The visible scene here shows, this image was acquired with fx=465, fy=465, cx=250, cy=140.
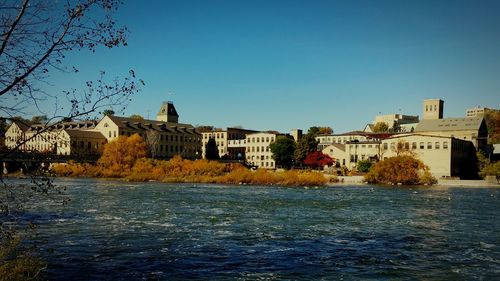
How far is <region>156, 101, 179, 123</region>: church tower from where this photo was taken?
144750 mm

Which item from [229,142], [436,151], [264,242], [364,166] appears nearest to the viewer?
[264,242]

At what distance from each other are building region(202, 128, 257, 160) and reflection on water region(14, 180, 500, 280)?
98.4m

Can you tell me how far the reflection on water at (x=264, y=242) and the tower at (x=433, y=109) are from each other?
386 ft

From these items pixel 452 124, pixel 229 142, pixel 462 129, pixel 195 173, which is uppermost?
pixel 452 124

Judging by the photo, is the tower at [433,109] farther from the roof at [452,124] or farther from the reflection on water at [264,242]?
the reflection on water at [264,242]

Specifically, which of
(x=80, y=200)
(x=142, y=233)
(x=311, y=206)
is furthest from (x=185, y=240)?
(x=80, y=200)

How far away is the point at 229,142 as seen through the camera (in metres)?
137

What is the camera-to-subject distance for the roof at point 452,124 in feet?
350

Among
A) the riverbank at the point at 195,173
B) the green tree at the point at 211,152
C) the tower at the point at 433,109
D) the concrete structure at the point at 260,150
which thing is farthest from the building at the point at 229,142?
the tower at the point at 433,109

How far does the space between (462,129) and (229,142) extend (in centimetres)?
6252

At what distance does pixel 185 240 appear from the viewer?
2078cm

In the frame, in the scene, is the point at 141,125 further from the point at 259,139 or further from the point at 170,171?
the point at 170,171

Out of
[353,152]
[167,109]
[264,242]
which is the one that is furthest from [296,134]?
[264,242]

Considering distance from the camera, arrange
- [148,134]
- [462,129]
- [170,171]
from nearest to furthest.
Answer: [170,171] → [462,129] → [148,134]
